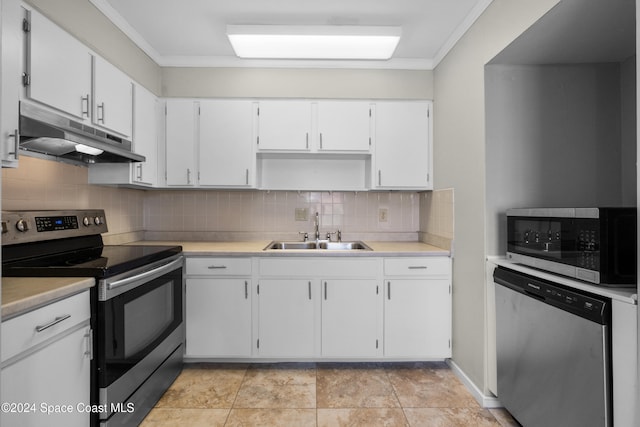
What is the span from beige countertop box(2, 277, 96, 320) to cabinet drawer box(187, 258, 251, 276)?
955 mm

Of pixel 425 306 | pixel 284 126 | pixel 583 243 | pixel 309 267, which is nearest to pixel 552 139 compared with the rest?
pixel 583 243

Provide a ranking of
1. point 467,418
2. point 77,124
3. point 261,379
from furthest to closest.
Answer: point 261,379, point 467,418, point 77,124

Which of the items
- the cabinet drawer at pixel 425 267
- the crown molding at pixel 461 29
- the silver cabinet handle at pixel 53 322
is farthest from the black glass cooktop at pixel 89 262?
the crown molding at pixel 461 29

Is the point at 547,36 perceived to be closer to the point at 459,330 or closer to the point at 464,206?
the point at 464,206

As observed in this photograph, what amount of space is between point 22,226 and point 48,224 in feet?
0.55

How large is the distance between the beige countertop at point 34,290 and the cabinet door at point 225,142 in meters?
1.44

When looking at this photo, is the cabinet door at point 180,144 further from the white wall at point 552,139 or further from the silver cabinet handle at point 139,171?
the white wall at point 552,139

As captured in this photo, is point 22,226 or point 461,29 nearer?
point 22,226

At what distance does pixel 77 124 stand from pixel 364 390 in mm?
2312

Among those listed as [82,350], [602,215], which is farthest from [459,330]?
[82,350]

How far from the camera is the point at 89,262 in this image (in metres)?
1.77

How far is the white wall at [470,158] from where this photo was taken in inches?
78.3

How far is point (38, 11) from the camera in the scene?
161 centimetres

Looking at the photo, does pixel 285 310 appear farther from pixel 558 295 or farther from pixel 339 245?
pixel 558 295
